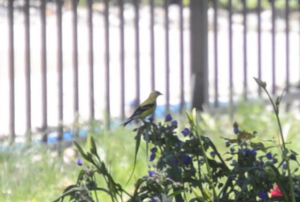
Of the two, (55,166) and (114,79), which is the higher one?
(114,79)

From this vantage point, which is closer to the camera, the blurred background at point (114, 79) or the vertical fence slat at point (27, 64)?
the blurred background at point (114, 79)

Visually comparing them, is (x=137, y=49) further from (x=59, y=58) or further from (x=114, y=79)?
(x=59, y=58)

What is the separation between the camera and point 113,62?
6.11 metres

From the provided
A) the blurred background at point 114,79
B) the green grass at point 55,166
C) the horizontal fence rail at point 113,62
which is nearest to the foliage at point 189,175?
the green grass at point 55,166

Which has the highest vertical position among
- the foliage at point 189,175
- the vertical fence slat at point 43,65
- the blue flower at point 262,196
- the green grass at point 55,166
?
the vertical fence slat at point 43,65

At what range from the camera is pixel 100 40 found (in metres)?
5.49

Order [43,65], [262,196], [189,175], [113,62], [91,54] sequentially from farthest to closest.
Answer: [113,62] → [91,54] → [43,65] → [189,175] → [262,196]

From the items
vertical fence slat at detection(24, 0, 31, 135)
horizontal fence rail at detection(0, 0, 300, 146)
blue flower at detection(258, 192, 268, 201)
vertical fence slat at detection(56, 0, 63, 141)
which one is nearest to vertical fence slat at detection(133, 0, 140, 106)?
horizontal fence rail at detection(0, 0, 300, 146)

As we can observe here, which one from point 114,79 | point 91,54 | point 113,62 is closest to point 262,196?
point 91,54

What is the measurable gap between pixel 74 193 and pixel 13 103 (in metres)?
3.08

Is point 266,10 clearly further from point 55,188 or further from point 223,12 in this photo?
point 55,188

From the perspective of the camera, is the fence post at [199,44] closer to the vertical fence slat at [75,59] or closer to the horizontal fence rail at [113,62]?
the horizontal fence rail at [113,62]

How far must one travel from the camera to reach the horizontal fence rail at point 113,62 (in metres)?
4.91

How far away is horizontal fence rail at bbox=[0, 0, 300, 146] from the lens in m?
4.91
